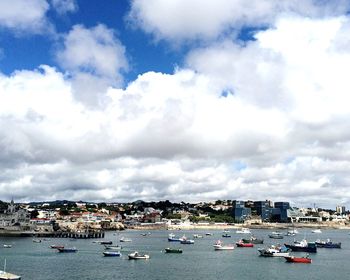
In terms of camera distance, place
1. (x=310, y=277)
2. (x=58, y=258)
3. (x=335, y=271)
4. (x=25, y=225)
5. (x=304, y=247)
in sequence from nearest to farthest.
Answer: (x=310, y=277) → (x=335, y=271) → (x=58, y=258) → (x=304, y=247) → (x=25, y=225)

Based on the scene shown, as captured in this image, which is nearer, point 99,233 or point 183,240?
point 183,240

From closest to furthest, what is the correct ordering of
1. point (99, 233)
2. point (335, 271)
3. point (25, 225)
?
point (335, 271) < point (99, 233) < point (25, 225)

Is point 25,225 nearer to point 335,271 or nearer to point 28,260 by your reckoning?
point 28,260

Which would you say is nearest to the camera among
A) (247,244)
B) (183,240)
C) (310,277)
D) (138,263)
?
(310,277)

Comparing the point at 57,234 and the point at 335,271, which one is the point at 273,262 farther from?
the point at 57,234

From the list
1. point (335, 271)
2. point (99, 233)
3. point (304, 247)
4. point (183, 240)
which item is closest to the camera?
point (335, 271)

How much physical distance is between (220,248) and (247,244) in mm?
13692

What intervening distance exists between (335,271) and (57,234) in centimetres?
9618

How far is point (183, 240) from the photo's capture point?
399 feet

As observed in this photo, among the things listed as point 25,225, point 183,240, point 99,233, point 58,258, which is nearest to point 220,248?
point 183,240

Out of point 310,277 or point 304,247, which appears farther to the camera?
point 304,247

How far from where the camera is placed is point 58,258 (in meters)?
80.8

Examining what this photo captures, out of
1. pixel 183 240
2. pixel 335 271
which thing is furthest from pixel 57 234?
pixel 335 271

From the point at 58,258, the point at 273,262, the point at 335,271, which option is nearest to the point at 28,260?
the point at 58,258
